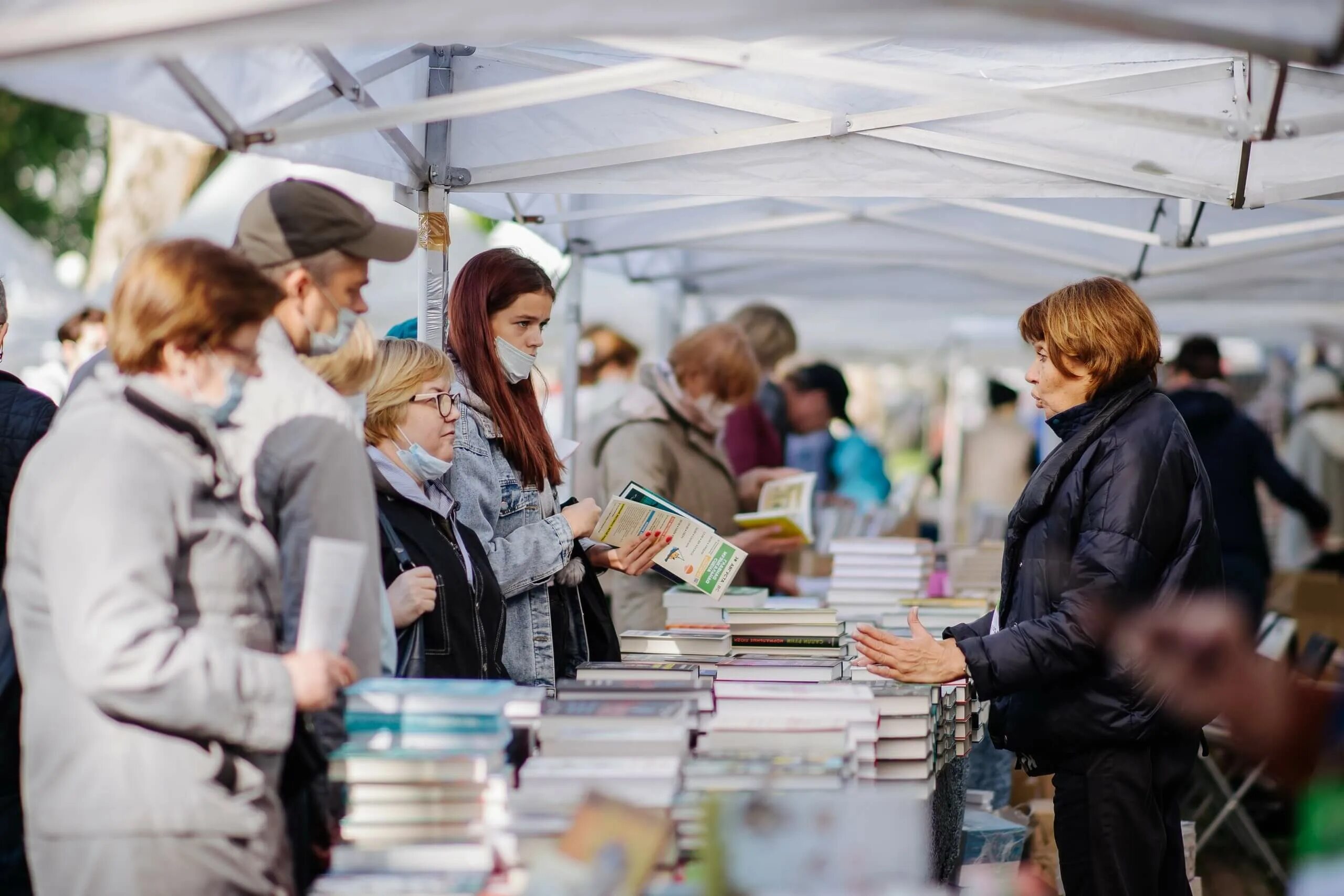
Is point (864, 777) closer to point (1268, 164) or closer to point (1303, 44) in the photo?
point (1303, 44)

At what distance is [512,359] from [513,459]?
22 cm

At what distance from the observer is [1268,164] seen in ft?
11.4

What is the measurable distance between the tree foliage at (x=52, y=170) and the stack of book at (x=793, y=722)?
18.2 metres

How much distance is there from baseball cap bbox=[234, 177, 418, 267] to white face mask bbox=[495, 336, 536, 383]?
922 millimetres

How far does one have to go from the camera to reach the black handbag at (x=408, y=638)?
2500 millimetres

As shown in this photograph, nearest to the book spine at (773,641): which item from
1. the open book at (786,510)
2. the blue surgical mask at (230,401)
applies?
the open book at (786,510)

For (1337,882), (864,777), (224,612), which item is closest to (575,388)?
(864,777)

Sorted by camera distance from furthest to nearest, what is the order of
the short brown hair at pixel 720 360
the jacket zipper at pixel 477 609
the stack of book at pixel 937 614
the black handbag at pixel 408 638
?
the short brown hair at pixel 720 360 → the stack of book at pixel 937 614 → the jacket zipper at pixel 477 609 → the black handbag at pixel 408 638

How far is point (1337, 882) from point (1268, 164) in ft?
7.56

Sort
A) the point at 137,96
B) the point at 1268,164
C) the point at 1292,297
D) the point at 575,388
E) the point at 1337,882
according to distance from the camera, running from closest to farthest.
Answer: the point at 1337,882 → the point at 137,96 → the point at 1268,164 → the point at 575,388 → the point at 1292,297

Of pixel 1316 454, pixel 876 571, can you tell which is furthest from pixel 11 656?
pixel 1316 454

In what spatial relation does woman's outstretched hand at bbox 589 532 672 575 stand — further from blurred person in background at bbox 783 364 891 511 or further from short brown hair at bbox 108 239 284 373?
blurred person in background at bbox 783 364 891 511

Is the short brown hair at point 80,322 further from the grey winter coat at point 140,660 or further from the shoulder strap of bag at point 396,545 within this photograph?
the grey winter coat at point 140,660

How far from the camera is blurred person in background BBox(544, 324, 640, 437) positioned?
6801mm
